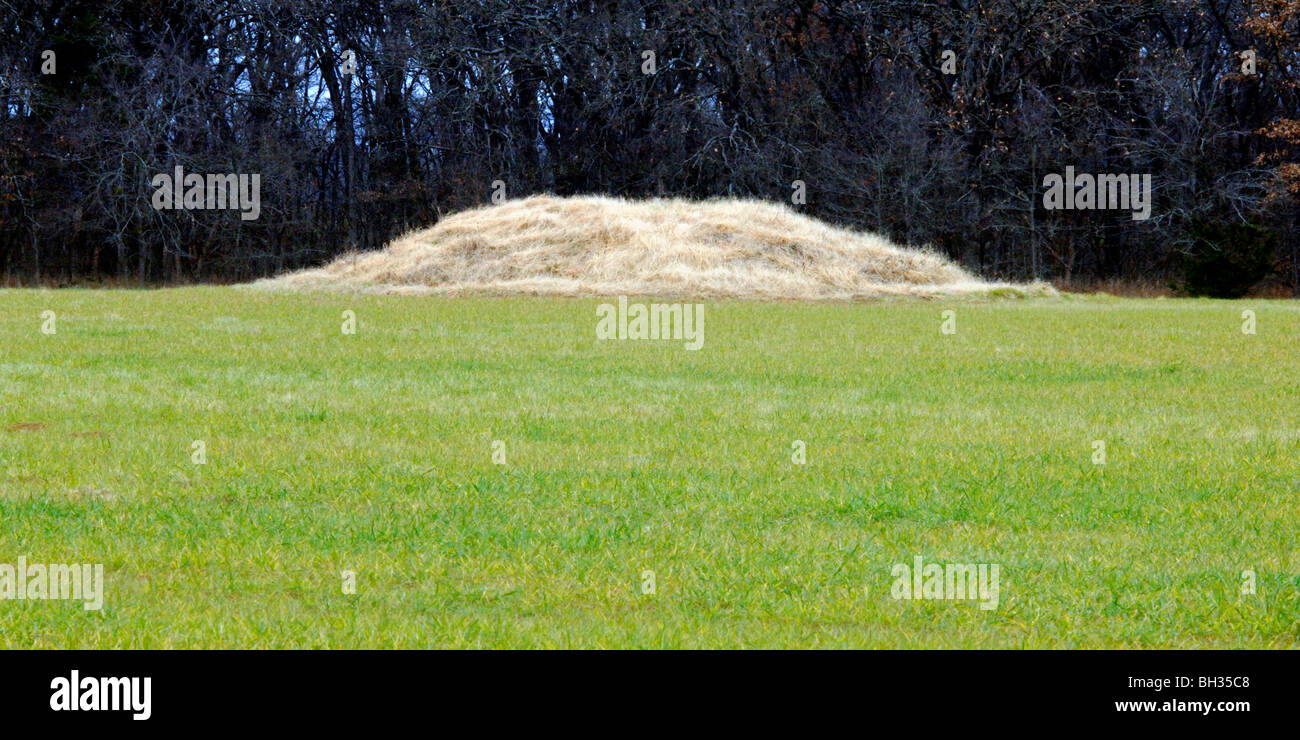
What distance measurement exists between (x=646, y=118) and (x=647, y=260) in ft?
48.6

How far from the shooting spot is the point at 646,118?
1667 inches

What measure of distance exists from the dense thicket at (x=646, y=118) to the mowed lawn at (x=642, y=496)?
73.9 ft

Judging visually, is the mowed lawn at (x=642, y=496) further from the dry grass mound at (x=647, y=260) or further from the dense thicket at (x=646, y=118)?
the dense thicket at (x=646, y=118)

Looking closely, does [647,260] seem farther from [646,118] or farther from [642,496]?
[642,496]

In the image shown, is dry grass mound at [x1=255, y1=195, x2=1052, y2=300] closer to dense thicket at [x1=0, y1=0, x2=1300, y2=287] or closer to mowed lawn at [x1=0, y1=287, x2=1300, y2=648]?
dense thicket at [x1=0, y1=0, x2=1300, y2=287]

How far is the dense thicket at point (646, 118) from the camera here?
3656 cm

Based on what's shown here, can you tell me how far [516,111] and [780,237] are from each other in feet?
50.4

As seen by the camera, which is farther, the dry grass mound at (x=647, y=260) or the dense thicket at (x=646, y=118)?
the dense thicket at (x=646, y=118)

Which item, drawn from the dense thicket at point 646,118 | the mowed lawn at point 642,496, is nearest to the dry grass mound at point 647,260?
the dense thicket at point 646,118

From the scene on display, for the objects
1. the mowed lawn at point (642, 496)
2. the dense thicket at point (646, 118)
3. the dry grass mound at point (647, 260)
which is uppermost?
the dense thicket at point (646, 118)

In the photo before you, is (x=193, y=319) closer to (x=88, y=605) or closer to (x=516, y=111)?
(x=88, y=605)

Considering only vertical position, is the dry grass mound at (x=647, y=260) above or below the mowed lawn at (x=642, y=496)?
above

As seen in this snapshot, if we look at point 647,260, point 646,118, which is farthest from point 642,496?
point 646,118

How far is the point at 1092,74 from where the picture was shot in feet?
132
